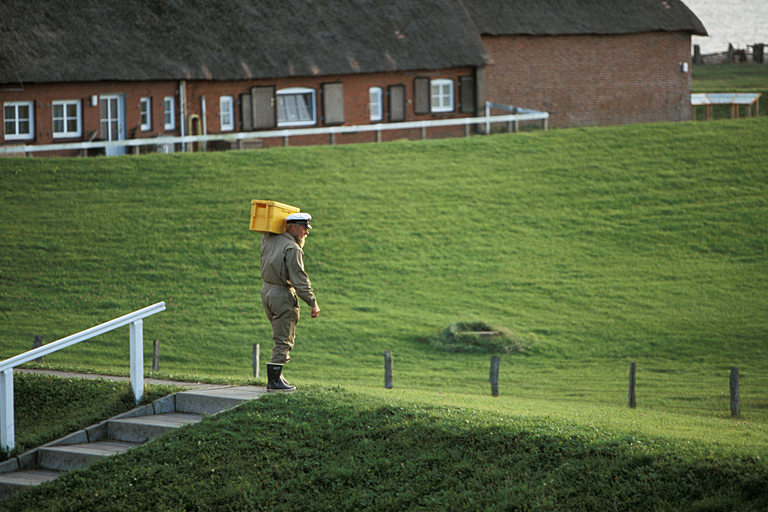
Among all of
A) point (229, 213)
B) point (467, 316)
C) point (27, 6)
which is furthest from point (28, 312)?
point (27, 6)

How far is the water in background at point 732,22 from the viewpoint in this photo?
69750 mm

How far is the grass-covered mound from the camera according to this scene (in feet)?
28.8

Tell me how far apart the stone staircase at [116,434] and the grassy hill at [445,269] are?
0.81m

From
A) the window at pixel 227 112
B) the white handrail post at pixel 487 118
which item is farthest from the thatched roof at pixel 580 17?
the window at pixel 227 112

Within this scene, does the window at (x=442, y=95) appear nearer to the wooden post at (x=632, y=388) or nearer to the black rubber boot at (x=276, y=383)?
the wooden post at (x=632, y=388)

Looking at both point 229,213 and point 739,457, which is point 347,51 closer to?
point 229,213

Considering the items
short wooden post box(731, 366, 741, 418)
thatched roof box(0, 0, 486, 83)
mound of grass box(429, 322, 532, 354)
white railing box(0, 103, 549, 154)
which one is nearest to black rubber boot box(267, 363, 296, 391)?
short wooden post box(731, 366, 741, 418)

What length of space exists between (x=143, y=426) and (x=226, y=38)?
2591cm

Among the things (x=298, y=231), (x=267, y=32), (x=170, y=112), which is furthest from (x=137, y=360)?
(x=267, y=32)

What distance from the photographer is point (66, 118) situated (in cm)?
3197

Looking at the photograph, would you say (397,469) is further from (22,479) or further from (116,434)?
(22,479)

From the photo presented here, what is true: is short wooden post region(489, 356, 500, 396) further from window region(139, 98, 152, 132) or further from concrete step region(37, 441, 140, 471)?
window region(139, 98, 152, 132)

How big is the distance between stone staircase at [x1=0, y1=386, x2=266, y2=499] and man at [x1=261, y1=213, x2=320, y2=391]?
0.83 meters

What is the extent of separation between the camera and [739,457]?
29.7 ft
